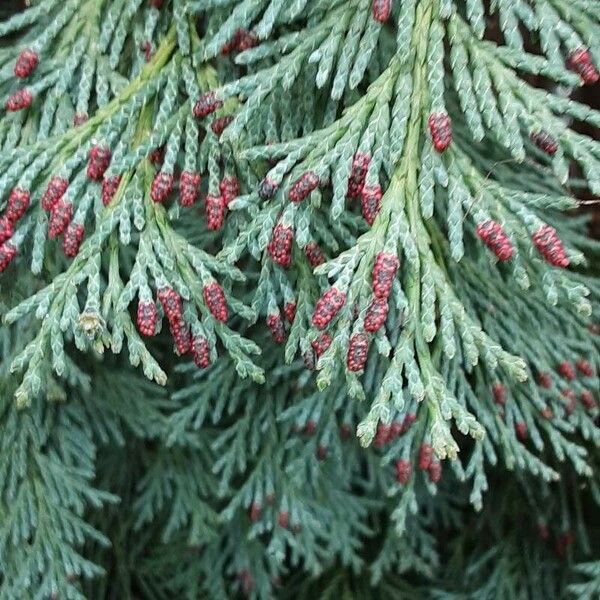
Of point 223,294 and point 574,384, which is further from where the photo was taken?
point 574,384

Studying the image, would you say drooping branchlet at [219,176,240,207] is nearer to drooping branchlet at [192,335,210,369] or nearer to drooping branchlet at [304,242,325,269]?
drooping branchlet at [304,242,325,269]

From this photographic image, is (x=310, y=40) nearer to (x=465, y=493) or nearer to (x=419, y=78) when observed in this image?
(x=419, y=78)

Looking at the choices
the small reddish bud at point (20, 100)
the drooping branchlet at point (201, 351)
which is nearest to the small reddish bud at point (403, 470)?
the drooping branchlet at point (201, 351)

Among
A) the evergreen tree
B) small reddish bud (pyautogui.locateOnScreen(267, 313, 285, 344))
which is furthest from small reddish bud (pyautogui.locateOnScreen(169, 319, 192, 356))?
small reddish bud (pyautogui.locateOnScreen(267, 313, 285, 344))

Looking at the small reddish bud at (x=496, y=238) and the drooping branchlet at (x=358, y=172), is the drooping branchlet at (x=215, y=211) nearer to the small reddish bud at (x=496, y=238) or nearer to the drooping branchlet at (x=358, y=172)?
the drooping branchlet at (x=358, y=172)

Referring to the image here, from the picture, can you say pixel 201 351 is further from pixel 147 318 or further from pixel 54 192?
pixel 54 192

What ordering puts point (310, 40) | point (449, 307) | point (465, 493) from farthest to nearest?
point (465, 493)
point (310, 40)
point (449, 307)

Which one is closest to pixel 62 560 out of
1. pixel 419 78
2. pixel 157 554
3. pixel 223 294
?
pixel 157 554
